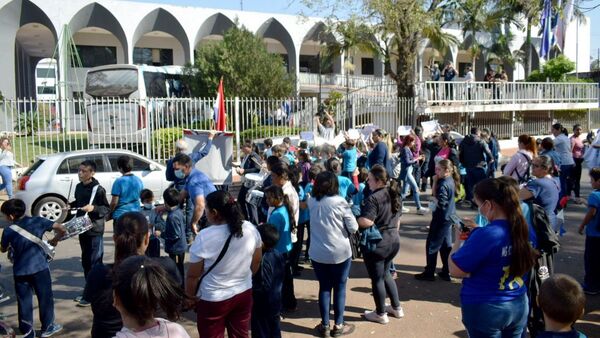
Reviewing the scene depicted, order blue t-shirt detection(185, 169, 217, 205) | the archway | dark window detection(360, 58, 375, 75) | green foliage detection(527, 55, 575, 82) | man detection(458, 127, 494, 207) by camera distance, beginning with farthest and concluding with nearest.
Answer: dark window detection(360, 58, 375, 75) → green foliage detection(527, 55, 575, 82) → the archway → man detection(458, 127, 494, 207) → blue t-shirt detection(185, 169, 217, 205)

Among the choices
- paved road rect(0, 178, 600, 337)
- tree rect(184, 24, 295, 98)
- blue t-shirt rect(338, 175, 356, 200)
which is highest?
tree rect(184, 24, 295, 98)

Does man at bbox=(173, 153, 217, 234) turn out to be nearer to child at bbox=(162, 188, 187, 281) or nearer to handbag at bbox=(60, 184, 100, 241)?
child at bbox=(162, 188, 187, 281)

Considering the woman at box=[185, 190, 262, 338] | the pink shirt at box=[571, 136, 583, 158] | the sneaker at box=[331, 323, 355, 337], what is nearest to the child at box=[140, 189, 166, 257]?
the woman at box=[185, 190, 262, 338]

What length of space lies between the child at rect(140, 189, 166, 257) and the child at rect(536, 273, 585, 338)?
11.5ft

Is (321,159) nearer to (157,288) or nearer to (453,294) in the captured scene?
(453,294)

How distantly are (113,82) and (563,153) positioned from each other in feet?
55.4

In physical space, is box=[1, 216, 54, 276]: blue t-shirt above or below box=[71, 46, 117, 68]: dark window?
below

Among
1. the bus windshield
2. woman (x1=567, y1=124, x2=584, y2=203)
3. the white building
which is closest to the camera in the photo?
woman (x1=567, y1=124, x2=584, y2=203)

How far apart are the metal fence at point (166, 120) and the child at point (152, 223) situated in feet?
30.7

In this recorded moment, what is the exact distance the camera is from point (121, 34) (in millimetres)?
30953

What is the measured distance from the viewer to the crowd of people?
2.88 meters

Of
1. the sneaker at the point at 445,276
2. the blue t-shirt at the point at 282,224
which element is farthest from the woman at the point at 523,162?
the blue t-shirt at the point at 282,224

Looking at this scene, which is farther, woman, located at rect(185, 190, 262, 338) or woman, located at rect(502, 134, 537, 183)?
woman, located at rect(502, 134, 537, 183)

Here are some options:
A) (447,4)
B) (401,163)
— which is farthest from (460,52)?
(401,163)
